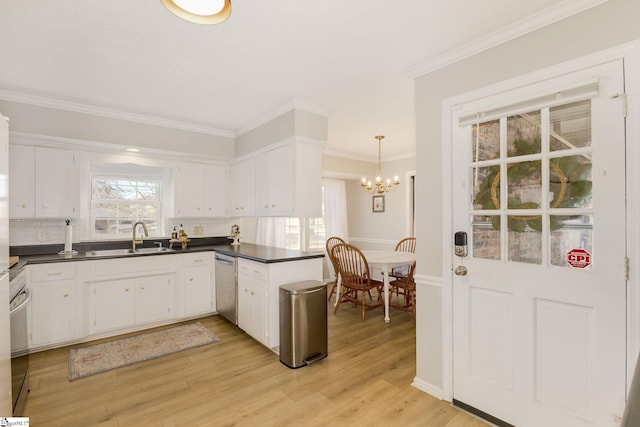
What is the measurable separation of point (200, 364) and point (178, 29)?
8.56 feet

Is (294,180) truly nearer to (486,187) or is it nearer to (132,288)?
(486,187)

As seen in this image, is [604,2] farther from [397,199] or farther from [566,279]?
[397,199]

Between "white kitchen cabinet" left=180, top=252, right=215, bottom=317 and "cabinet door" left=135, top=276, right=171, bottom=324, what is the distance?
0.70ft

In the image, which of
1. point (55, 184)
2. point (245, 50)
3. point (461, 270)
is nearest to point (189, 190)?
point (55, 184)

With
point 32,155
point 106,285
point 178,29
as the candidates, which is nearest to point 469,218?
point 178,29

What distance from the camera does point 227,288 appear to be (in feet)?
12.1

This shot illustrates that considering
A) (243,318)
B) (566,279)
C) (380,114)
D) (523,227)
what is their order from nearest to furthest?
(566,279), (523,227), (243,318), (380,114)

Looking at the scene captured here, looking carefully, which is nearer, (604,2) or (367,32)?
(604,2)

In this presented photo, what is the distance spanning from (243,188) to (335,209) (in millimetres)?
2447

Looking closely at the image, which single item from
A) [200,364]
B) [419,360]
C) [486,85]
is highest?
[486,85]

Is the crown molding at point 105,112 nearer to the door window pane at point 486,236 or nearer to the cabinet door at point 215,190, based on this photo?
the cabinet door at point 215,190

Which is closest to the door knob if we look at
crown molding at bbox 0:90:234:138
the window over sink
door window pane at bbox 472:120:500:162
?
door window pane at bbox 472:120:500:162

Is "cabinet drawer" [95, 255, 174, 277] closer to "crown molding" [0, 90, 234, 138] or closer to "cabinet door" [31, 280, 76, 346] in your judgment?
"cabinet door" [31, 280, 76, 346]

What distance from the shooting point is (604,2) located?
159 centimetres
